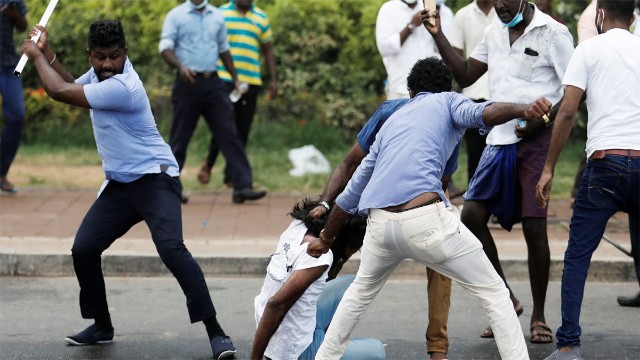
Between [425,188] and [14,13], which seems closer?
[425,188]

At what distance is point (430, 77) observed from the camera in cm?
532

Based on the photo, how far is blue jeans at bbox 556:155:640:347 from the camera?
5695 millimetres

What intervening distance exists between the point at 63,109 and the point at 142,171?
6672 millimetres

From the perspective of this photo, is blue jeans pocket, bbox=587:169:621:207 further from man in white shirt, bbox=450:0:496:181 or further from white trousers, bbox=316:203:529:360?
man in white shirt, bbox=450:0:496:181

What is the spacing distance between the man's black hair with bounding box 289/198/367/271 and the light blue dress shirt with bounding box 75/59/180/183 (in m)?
1.00

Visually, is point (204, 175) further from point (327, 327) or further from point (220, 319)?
point (327, 327)

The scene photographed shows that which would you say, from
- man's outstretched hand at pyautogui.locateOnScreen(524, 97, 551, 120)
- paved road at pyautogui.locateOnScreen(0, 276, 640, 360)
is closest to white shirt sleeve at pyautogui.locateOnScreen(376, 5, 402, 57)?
paved road at pyautogui.locateOnScreen(0, 276, 640, 360)

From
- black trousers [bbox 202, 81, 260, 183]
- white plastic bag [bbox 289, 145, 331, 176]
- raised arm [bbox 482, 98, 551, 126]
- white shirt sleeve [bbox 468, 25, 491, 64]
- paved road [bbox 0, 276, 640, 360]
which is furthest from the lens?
white plastic bag [bbox 289, 145, 331, 176]

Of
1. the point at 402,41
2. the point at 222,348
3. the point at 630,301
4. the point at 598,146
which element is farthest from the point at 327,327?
the point at 402,41

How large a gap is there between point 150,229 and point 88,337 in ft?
2.33

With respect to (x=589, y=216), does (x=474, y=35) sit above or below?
above

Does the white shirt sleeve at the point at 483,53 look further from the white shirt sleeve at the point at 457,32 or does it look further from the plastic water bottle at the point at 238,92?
the plastic water bottle at the point at 238,92

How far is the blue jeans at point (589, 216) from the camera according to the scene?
5.70 meters

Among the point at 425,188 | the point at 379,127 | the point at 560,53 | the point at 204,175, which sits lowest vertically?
the point at 204,175
